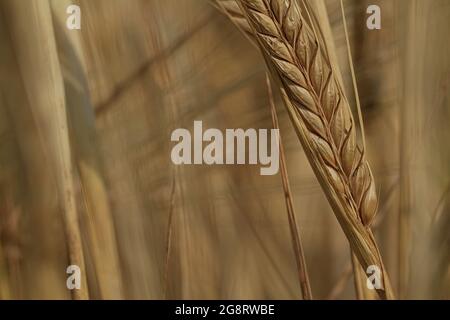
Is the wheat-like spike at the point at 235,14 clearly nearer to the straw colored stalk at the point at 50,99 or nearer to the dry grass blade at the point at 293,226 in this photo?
the dry grass blade at the point at 293,226

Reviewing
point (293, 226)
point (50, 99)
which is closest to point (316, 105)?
point (293, 226)

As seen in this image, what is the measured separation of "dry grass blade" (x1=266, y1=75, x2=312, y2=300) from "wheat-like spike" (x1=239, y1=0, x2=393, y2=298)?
33mm

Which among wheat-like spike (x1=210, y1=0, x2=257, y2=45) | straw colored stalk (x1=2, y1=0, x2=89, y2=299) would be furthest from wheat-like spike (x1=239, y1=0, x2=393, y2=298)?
straw colored stalk (x1=2, y1=0, x2=89, y2=299)

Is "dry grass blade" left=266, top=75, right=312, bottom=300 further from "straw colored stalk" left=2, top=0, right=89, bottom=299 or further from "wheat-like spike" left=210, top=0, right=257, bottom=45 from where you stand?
"straw colored stalk" left=2, top=0, right=89, bottom=299

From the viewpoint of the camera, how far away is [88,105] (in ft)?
2.16

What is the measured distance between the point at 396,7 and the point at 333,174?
259 millimetres

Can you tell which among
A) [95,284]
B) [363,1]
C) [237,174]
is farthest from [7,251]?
[363,1]

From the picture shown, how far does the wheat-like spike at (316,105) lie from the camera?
0.61 meters

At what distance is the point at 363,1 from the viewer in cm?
65

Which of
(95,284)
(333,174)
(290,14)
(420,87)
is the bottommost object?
(95,284)

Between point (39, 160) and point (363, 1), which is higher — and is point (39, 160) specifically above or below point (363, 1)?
below

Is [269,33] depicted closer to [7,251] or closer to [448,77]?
[448,77]

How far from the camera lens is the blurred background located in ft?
2.15

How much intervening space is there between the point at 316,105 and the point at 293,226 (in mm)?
174
